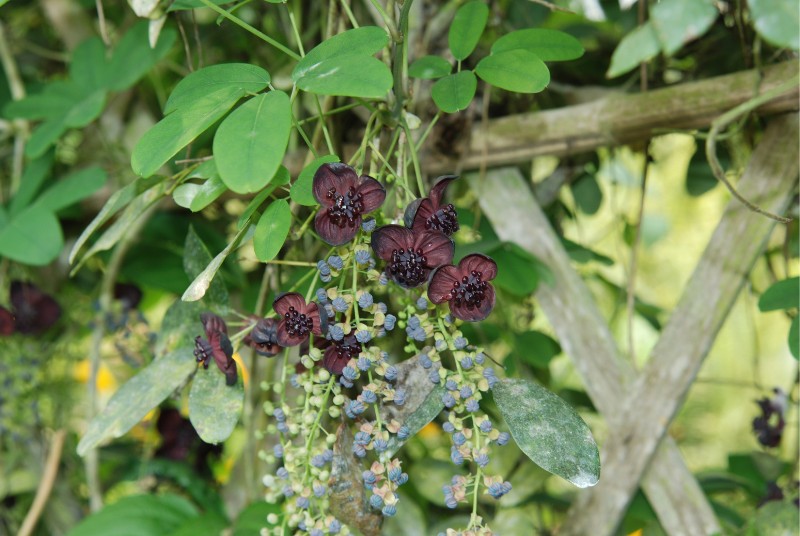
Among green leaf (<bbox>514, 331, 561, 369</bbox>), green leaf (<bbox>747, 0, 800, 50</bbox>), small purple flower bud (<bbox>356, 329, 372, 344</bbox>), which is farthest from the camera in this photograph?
green leaf (<bbox>514, 331, 561, 369</bbox>)

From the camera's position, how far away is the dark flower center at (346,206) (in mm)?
629

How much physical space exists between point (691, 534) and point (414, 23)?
0.72 meters

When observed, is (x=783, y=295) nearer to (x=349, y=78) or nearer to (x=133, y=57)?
(x=349, y=78)

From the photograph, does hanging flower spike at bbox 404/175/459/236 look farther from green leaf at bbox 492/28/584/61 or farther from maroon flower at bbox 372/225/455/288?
green leaf at bbox 492/28/584/61

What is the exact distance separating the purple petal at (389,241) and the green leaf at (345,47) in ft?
0.46

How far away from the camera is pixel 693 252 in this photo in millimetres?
2422

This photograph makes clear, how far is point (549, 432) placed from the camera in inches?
25.6

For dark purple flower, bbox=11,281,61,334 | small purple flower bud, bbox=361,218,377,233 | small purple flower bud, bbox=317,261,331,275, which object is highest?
small purple flower bud, bbox=361,218,377,233

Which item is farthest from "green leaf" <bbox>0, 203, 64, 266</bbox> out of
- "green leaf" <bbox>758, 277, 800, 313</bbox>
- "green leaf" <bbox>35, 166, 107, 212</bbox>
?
"green leaf" <bbox>758, 277, 800, 313</bbox>

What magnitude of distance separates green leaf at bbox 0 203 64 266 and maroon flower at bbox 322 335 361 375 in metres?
0.47

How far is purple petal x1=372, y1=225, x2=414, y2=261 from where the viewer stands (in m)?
0.63

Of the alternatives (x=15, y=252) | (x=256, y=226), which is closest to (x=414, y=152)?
(x=256, y=226)

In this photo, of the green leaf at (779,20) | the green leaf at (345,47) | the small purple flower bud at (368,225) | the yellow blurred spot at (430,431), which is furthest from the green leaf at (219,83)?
the yellow blurred spot at (430,431)

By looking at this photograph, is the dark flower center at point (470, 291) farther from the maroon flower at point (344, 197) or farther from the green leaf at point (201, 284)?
the green leaf at point (201, 284)
